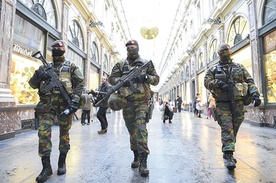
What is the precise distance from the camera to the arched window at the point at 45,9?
6.50m

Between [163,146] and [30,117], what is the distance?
15.9 ft

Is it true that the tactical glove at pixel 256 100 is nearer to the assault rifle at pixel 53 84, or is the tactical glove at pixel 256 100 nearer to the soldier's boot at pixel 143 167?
the soldier's boot at pixel 143 167

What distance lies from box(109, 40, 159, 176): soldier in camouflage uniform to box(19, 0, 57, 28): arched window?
16.9 feet

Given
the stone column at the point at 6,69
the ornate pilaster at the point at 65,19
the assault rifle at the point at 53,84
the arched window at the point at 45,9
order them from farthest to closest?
the ornate pilaster at the point at 65,19 → the arched window at the point at 45,9 → the stone column at the point at 6,69 → the assault rifle at the point at 53,84

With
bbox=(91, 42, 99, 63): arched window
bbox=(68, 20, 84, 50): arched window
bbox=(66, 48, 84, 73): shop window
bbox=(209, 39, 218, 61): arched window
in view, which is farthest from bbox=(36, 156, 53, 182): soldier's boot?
bbox=(209, 39, 218, 61): arched window

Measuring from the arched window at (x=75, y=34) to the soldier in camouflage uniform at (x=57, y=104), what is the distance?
7.63 meters

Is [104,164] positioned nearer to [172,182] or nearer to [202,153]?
[172,182]

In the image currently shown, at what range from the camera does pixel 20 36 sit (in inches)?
241

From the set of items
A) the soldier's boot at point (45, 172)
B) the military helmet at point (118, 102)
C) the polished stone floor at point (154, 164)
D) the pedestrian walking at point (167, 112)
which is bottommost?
the polished stone floor at point (154, 164)

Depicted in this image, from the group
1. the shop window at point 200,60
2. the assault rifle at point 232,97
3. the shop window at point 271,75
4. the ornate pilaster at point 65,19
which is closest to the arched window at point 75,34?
the ornate pilaster at point 65,19

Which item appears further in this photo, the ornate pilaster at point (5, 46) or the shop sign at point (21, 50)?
the shop sign at point (21, 50)

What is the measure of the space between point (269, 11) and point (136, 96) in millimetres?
7521

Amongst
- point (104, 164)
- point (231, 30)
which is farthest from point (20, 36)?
point (231, 30)

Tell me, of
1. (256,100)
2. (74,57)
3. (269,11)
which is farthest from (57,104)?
(269,11)
